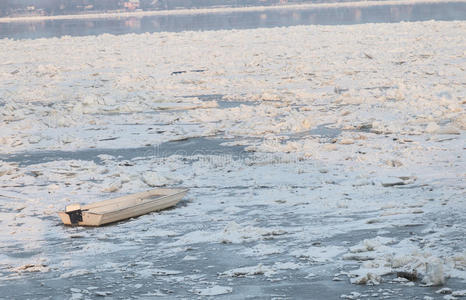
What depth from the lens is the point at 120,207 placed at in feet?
35.8

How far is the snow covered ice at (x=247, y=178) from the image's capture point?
817cm

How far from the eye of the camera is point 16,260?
9164mm

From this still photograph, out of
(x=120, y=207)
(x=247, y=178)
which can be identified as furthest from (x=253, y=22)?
(x=120, y=207)

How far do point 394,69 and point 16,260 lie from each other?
17691 millimetres

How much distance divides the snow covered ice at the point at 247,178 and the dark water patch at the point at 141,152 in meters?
0.04

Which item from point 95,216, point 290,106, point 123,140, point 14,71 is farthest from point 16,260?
point 14,71

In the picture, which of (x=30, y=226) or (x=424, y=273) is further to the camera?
(x=30, y=226)

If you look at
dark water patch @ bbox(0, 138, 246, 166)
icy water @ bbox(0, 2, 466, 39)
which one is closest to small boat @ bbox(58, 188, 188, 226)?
dark water patch @ bbox(0, 138, 246, 166)

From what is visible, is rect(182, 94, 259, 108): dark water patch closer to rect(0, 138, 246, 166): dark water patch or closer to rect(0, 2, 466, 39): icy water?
rect(0, 138, 246, 166): dark water patch

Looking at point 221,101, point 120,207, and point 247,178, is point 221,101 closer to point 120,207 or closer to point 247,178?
point 247,178

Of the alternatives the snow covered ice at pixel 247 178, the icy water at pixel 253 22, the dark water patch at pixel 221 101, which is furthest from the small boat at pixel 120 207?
the icy water at pixel 253 22

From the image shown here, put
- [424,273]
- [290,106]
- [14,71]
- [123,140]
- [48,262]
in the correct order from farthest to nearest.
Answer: [14,71]
[290,106]
[123,140]
[48,262]
[424,273]

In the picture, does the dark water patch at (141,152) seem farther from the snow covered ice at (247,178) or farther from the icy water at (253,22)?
the icy water at (253,22)

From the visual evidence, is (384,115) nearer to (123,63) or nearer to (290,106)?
(290,106)
